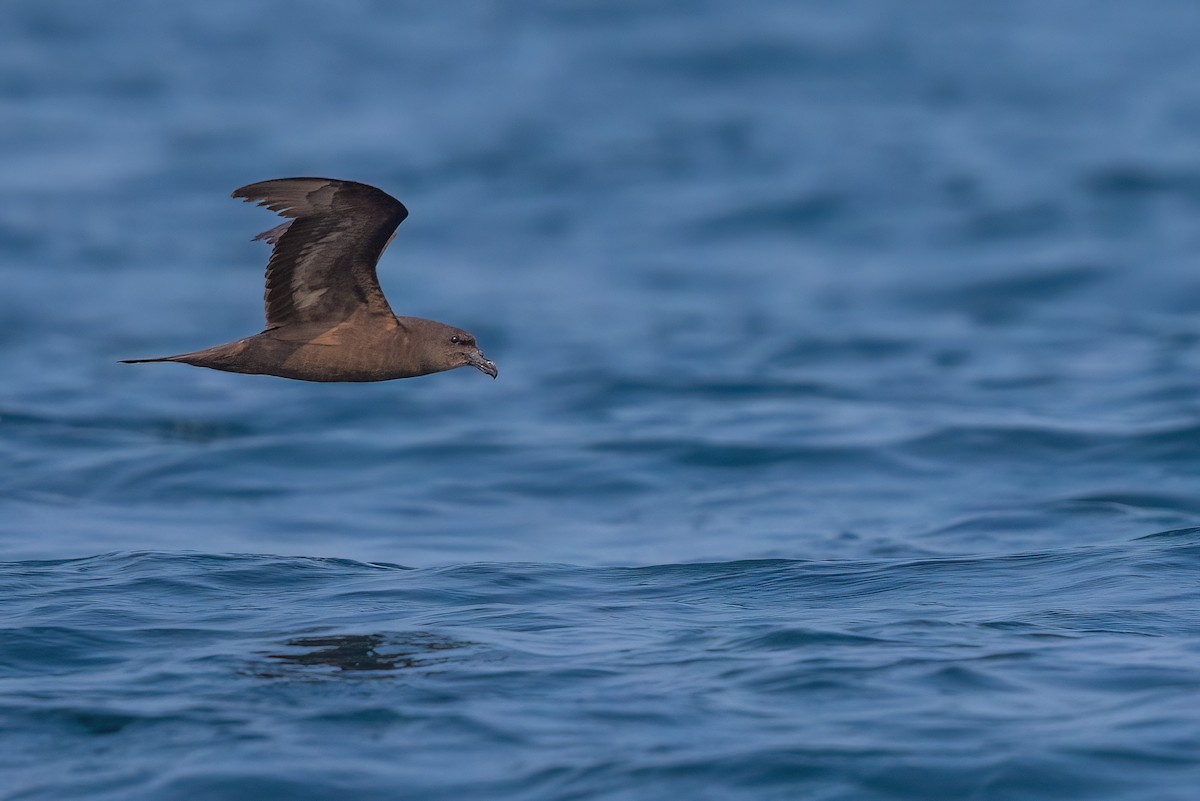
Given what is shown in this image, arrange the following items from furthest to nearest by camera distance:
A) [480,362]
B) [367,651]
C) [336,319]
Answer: [480,362] < [336,319] < [367,651]

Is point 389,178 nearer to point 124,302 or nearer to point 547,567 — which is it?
point 124,302

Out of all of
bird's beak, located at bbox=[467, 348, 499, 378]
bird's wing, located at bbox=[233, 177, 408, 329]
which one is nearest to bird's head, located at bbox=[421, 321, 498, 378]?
bird's beak, located at bbox=[467, 348, 499, 378]

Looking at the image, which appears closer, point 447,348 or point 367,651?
point 367,651

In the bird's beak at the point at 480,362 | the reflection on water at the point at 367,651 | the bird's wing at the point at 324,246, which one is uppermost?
the bird's wing at the point at 324,246

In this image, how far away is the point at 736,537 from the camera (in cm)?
1366

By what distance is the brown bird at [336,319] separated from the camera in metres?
9.09

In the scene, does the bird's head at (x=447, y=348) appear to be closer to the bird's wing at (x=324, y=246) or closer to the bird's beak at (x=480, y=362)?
the bird's beak at (x=480, y=362)

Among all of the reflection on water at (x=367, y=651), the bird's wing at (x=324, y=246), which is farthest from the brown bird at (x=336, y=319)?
the reflection on water at (x=367, y=651)

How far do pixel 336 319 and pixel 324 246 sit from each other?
0.53 metres

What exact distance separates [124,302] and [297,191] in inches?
576

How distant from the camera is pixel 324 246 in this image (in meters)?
9.23

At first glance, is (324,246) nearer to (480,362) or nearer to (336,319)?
(336,319)

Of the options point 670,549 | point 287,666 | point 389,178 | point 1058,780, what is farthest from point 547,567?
point 389,178

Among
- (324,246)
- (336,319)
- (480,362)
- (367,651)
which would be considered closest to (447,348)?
(480,362)
